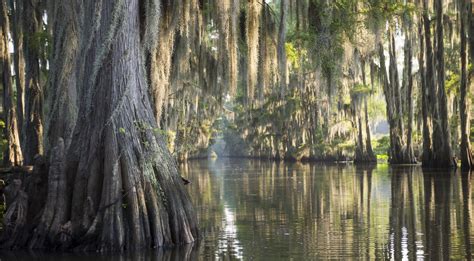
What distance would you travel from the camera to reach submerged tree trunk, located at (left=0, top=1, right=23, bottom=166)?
1711 centimetres

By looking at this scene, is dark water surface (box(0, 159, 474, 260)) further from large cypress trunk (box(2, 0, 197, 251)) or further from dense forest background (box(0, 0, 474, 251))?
dense forest background (box(0, 0, 474, 251))

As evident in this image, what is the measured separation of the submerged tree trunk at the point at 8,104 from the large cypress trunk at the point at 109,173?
22.9 feet

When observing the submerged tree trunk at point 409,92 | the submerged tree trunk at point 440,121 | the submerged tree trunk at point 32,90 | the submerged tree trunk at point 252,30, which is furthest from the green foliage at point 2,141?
the submerged tree trunk at point 409,92

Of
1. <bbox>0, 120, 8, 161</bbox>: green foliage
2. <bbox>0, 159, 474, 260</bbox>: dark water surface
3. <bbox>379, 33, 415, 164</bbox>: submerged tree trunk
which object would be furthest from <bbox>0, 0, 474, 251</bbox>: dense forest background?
<bbox>379, 33, 415, 164</bbox>: submerged tree trunk

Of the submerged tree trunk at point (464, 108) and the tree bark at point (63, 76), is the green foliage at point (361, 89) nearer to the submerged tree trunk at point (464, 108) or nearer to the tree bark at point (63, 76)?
the submerged tree trunk at point (464, 108)

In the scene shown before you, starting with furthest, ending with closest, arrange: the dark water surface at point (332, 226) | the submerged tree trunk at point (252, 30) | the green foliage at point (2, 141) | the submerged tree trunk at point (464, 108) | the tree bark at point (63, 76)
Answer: the submerged tree trunk at point (464, 108) < the green foliage at point (2, 141) < the submerged tree trunk at point (252, 30) < the tree bark at point (63, 76) < the dark water surface at point (332, 226)

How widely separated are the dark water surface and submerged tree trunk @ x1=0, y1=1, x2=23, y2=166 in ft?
15.3

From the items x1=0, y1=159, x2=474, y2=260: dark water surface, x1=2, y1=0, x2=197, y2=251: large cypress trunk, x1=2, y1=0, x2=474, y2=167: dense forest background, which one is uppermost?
x1=2, y1=0, x2=474, y2=167: dense forest background

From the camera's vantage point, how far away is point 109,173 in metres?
9.75

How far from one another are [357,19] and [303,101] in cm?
3354

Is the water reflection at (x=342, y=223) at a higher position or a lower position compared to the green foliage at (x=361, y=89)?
lower

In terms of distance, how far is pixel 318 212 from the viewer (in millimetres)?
14164

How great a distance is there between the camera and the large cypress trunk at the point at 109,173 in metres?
9.64

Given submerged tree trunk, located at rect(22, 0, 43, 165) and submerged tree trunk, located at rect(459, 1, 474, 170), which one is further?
submerged tree trunk, located at rect(459, 1, 474, 170)
